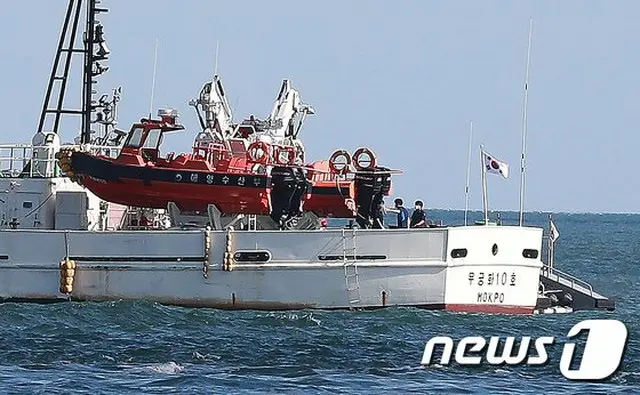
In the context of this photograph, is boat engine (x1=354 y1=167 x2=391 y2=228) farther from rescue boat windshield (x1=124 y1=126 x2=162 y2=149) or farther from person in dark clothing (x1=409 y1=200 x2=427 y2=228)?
rescue boat windshield (x1=124 y1=126 x2=162 y2=149)

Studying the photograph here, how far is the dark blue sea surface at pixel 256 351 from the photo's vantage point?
26.4 metres

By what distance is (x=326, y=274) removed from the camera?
35688mm

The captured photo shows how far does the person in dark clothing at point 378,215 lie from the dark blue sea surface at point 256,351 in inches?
106

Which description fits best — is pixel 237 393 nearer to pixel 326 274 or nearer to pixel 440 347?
pixel 440 347

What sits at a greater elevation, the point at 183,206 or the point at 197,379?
the point at 183,206

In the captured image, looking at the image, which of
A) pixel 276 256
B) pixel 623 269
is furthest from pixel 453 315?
pixel 623 269

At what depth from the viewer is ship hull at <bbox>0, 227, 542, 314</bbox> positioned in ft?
116

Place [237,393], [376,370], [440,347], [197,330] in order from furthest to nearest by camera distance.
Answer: [197,330] < [440,347] < [376,370] < [237,393]

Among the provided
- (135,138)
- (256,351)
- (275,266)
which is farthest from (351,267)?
(135,138)

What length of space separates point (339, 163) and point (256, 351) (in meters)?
8.81

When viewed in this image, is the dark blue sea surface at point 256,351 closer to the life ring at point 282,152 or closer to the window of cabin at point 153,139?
the window of cabin at point 153,139

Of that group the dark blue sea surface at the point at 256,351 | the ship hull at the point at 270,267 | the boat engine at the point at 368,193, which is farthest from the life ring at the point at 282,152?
the dark blue sea surface at the point at 256,351

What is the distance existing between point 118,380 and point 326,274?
31.7 ft

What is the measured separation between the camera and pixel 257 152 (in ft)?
125
